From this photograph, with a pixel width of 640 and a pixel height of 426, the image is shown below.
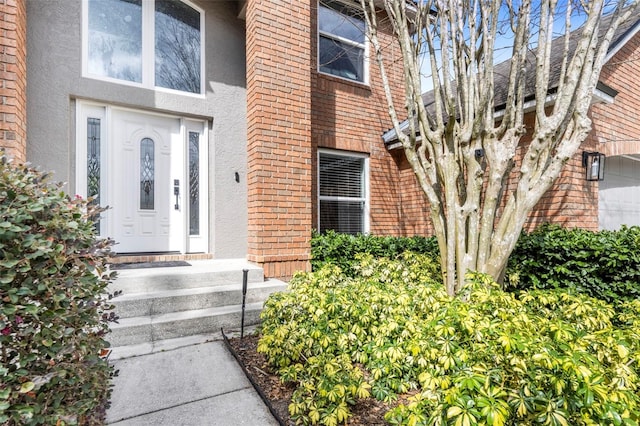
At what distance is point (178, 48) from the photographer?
5.20 m

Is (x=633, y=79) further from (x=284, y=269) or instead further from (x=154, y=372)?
(x=154, y=372)

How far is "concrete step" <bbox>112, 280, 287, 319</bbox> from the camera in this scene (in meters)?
3.36

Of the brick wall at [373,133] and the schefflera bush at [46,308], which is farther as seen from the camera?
the brick wall at [373,133]

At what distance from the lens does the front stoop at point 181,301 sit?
127 inches

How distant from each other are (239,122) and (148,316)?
3472 millimetres

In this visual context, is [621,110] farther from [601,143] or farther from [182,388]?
[182,388]

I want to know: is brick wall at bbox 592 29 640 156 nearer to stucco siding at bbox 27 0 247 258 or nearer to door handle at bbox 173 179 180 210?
stucco siding at bbox 27 0 247 258

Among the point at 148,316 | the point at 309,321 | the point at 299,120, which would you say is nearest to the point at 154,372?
the point at 148,316

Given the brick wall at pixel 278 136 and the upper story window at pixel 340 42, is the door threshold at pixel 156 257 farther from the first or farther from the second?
the upper story window at pixel 340 42

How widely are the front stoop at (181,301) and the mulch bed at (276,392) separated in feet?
1.42

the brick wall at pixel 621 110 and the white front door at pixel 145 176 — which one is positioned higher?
the brick wall at pixel 621 110

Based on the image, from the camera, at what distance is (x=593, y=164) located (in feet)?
16.5

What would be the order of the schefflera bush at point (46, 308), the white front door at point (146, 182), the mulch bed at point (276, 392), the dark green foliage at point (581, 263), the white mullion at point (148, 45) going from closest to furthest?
the schefflera bush at point (46, 308) < the mulch bed at point (276, 392) < the dark green foliage at point (581, 263) < the white front door at point (146, 182) < the white mullion at point (148, 45)

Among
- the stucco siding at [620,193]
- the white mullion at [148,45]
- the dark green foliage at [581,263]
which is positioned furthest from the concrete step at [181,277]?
the stucco siding at [620,193]
